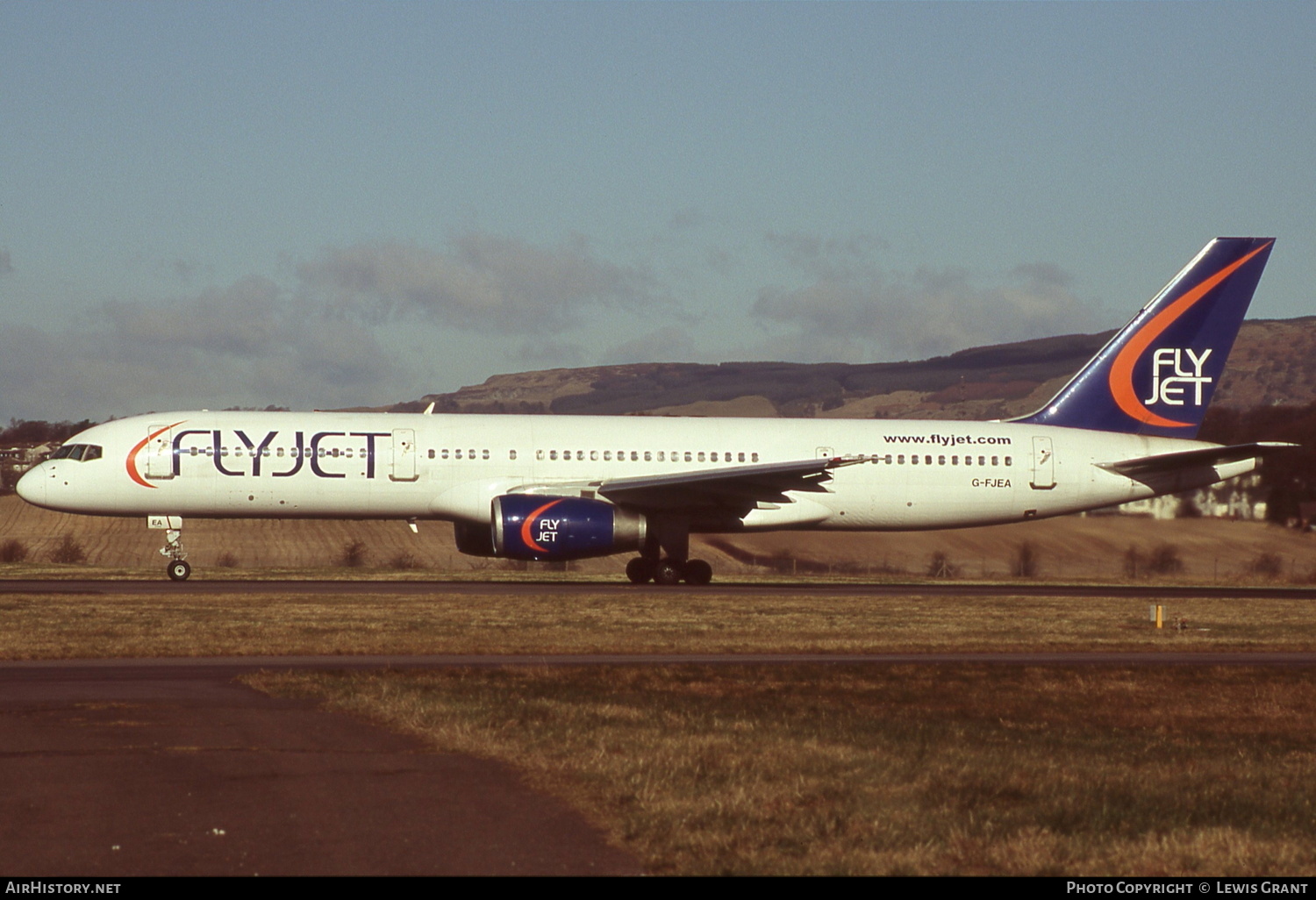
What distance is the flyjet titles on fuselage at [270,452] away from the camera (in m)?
34.8

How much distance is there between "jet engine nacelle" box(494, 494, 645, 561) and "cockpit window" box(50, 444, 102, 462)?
9.73m

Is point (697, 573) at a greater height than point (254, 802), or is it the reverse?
point (697, 573)

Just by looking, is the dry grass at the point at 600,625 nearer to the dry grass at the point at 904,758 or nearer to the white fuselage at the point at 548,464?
the dry grass at the point at 904,758

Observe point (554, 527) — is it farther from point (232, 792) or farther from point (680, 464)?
point (232, 792)

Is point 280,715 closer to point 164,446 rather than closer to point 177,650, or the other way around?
point 177,650

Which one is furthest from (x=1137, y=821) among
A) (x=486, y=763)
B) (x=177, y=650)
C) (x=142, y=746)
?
(x=177, y=650)

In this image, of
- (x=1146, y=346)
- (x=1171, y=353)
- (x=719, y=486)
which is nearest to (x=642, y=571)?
(x=719, y=486)

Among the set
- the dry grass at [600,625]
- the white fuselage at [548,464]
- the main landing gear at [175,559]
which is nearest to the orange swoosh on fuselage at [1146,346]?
Answer: the white fuselage at [548,464]

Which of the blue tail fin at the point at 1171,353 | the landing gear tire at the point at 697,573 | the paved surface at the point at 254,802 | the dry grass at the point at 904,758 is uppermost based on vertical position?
the blue tail fin at the point at 1171,353

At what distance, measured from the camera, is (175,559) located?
3612 centimetres

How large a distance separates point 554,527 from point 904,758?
Answer: 71.7 ft

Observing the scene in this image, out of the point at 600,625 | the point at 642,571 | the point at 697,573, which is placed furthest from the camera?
the point at 642,571

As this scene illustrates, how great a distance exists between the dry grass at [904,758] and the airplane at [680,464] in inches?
642
